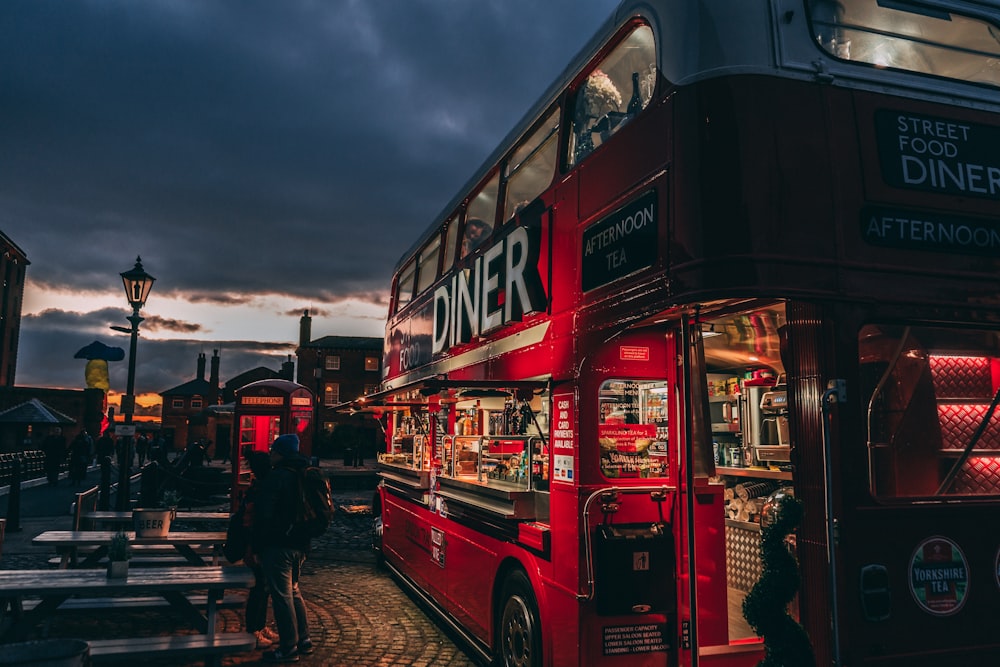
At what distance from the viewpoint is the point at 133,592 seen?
5586 mm

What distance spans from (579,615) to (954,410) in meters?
2.65

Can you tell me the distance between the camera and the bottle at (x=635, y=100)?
4.54 metres

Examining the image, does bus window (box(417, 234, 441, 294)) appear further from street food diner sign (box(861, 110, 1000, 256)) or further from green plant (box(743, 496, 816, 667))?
green plant (box(743, 496, 816, 667))

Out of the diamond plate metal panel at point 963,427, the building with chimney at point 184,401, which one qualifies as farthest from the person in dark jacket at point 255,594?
the building with chimney at point 184,401

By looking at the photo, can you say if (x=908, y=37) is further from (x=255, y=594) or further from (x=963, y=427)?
(x=255, y=594)

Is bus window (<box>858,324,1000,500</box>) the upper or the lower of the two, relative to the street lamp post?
lower

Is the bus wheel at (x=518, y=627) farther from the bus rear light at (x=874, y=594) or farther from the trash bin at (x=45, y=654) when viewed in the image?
the trash bin at (x=45, y=654)

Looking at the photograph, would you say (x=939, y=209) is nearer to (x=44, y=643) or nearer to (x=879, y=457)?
(x=879, y=457)

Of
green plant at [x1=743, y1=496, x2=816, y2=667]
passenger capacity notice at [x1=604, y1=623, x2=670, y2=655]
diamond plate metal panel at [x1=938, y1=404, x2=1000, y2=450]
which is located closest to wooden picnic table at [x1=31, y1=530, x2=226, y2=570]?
passenger capacity notice at [x1=604, y1=623, x2=670, y2=655]

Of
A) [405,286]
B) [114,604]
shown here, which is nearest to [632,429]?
[114,604]

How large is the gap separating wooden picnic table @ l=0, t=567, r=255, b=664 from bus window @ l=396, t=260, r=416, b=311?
6.17 meters

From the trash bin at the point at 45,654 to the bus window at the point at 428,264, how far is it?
6.73 meters

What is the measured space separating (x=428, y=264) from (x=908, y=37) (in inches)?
283

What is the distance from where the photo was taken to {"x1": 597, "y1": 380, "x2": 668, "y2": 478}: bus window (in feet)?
16.2
